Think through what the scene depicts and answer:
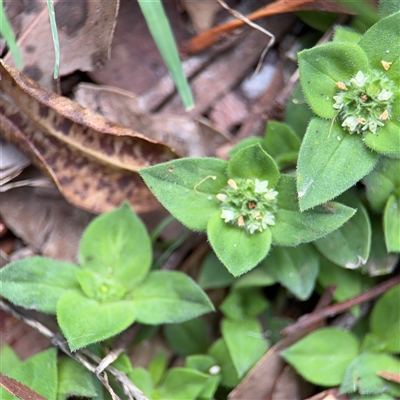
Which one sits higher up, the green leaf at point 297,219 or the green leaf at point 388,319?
the green leaf at point 297,219

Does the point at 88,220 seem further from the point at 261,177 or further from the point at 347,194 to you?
the point at 347,194

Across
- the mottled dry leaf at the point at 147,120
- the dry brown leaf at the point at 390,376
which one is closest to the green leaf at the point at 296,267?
the dry brown leaf at the point at 390,376

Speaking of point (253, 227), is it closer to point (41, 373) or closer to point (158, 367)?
point (158, 367)

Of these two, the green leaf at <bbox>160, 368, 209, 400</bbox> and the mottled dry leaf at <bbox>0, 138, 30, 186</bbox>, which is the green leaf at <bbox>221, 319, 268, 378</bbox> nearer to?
the green leaf at <bbox>160, 368, 209, 400</bbox>

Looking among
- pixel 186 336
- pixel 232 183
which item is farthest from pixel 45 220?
pixel 232 183

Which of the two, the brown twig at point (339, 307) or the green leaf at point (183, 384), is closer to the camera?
the green leaf at point (183, 384)

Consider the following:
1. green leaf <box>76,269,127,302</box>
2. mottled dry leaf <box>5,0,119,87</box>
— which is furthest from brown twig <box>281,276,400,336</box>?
mottled dry leaf <box>5,0,119,87</box>

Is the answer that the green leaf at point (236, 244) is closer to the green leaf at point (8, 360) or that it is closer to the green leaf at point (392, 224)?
the green leaf at point (392, 224)
